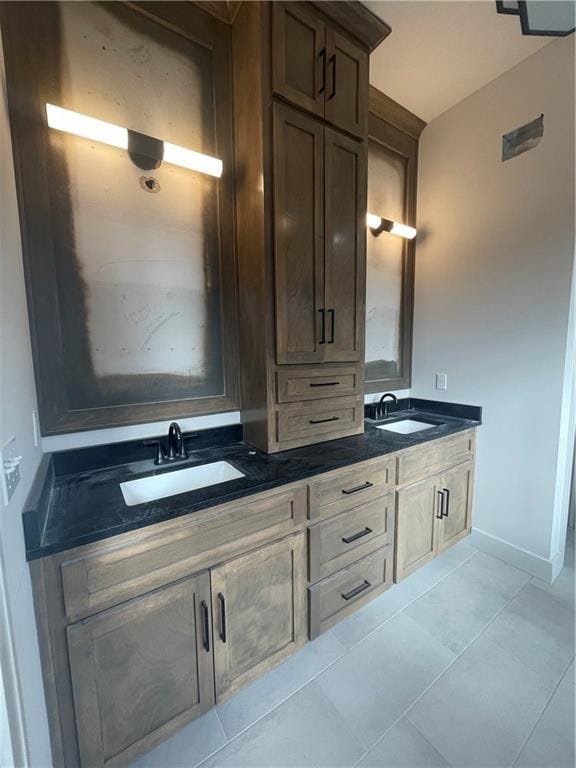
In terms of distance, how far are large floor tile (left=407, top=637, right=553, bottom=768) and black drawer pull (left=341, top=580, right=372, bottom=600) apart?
41 cm

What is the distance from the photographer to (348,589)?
4.85ft

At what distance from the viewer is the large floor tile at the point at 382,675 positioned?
1.14 m

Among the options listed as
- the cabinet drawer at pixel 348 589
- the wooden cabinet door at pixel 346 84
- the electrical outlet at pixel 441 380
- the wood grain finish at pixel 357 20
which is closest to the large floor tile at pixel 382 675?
the cabinet drawer at pixel 348 589

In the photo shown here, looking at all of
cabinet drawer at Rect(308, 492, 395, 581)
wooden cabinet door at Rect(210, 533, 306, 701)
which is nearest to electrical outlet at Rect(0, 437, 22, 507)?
wooden cabinet door at Rect(210, 533, 306, 701)

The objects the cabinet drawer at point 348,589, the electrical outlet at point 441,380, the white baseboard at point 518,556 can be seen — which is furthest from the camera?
the electrical outlet at point 441,380

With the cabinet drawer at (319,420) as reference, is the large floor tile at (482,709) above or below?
below

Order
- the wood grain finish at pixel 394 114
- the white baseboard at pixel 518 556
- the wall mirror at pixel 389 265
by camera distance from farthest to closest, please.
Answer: the wall mirror at pixel 389 265, the wood grain finish at pixel 394 114, the white baseboard at pixel 518 556

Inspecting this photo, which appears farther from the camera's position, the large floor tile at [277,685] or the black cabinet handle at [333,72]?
the black cabinet handle at [333,72]

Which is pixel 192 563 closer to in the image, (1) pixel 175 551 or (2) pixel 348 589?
(1) pixel 175 551

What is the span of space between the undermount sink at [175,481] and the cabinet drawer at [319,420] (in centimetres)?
31

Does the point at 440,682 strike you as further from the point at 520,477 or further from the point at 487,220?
the point at 487,220

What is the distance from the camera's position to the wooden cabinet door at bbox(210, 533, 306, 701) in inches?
43.5

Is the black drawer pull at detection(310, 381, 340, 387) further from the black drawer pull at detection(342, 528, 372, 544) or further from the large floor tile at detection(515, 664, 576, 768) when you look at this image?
the large floor tile at detection(515, 664, 576, 768)

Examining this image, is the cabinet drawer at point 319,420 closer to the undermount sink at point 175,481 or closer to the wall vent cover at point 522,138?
the undermount sink at point 175,481
